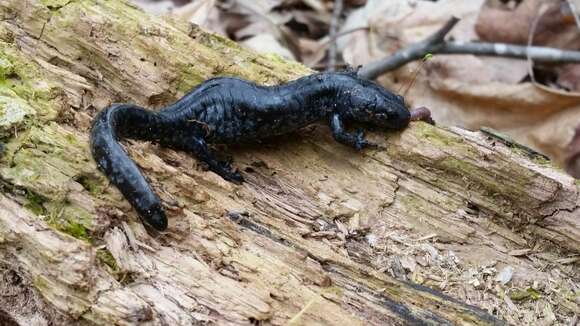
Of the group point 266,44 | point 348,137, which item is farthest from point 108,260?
point 266,44

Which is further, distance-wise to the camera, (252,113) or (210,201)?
(252,113)

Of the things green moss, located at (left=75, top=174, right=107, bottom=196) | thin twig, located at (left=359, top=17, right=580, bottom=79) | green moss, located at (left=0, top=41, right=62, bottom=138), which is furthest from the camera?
thin twig, located at (left=359, top=17, right=580, bottom=79)

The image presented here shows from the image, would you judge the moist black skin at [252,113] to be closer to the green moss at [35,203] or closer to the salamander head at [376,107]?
the salamander head at [376,107]

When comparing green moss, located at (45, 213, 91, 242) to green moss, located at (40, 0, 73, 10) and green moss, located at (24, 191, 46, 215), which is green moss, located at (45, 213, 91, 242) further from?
green moss, located at (40, 0, 73, 10)

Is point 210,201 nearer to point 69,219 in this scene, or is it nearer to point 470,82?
point 69,219

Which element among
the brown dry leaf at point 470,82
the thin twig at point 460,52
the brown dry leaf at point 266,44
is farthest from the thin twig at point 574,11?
the brown dry leaf at point 266,44

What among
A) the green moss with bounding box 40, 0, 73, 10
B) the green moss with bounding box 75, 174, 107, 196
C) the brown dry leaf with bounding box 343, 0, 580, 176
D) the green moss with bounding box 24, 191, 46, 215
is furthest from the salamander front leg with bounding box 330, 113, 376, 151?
the brown dry leaf with bounding box 343, 0, 580, 176

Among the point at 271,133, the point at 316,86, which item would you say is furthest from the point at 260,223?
the point at 316,86
